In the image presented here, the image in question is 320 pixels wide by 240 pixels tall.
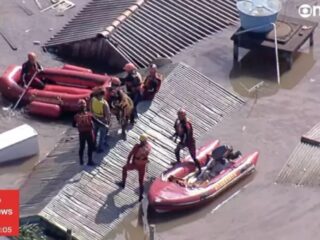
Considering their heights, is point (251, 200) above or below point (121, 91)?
below

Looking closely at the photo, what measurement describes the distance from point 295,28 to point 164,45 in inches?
135

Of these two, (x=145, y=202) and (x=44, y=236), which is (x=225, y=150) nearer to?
(x=145, y=202)

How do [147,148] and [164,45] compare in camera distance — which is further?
[164,45]

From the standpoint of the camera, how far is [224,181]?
26.7m

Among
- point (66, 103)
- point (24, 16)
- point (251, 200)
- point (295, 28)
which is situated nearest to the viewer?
point (251, 200)

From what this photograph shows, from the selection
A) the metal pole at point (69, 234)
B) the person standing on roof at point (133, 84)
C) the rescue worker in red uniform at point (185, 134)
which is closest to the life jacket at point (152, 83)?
the person standing on roof at point (133, 84)

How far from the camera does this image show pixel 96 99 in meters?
26.7

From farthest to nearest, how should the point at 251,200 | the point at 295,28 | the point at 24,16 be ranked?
the point at 24,16, the point at 295,28, the point at 251,200

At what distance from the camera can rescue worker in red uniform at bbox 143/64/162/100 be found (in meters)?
28.5

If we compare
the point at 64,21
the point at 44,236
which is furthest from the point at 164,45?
the point at 44,236

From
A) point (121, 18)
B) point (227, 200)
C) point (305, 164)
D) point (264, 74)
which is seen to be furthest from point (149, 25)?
point (227, 200)

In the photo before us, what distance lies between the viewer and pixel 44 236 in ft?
81.3

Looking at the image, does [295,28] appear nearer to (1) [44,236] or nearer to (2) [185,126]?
(2) [185,126]

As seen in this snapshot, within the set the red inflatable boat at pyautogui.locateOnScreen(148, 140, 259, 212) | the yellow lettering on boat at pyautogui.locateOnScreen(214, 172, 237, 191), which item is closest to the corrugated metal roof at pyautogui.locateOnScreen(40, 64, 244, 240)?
the red inflatable boat at pyautogui.locateOnScreen(148, 140, 259, 212)
